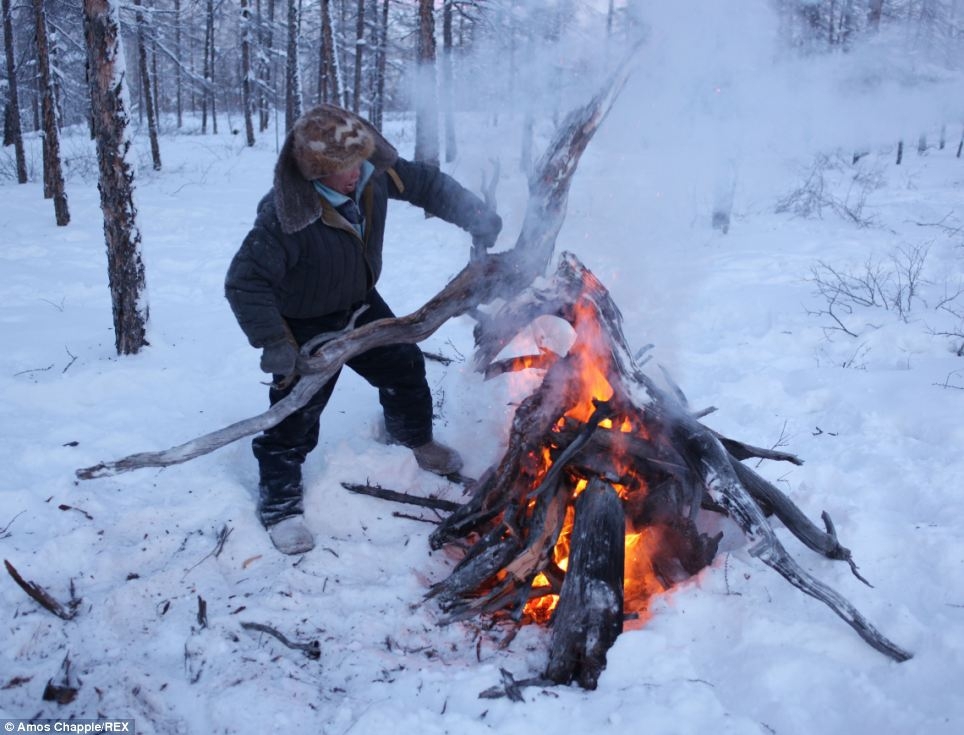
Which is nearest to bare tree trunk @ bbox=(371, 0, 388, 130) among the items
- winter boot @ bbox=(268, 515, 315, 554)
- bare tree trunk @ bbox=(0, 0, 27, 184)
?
bare tree trunk @ bbox=(0, 0, 27, 184)

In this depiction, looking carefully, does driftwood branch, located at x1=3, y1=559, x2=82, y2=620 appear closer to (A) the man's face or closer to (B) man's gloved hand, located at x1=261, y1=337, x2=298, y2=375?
(B) man's gloved hand, located at x1=261, y1=337, x2=298, y2=375

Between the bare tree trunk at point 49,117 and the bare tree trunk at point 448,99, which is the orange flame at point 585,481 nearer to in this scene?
the bare tree trunk at point 49,117

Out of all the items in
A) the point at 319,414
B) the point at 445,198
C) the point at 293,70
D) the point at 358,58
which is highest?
the point at 358,58

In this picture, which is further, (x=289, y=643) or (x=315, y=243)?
(x=315, y=243)

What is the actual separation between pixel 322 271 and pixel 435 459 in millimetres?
1310

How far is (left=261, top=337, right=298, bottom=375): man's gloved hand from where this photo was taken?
3.04 m

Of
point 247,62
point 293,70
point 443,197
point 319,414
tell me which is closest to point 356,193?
point 443,197

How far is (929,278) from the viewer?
662cm

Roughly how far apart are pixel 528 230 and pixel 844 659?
2394 millimetres

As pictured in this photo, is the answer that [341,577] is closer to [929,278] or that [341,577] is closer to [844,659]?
[844,659]

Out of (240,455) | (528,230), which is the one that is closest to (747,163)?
(528,230)

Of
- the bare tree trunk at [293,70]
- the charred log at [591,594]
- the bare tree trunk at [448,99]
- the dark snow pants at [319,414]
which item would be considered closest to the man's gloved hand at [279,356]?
the dark snow pants at [319,414]

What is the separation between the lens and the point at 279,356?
3043mm

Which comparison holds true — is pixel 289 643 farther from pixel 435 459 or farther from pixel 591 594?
pixel 435 459
